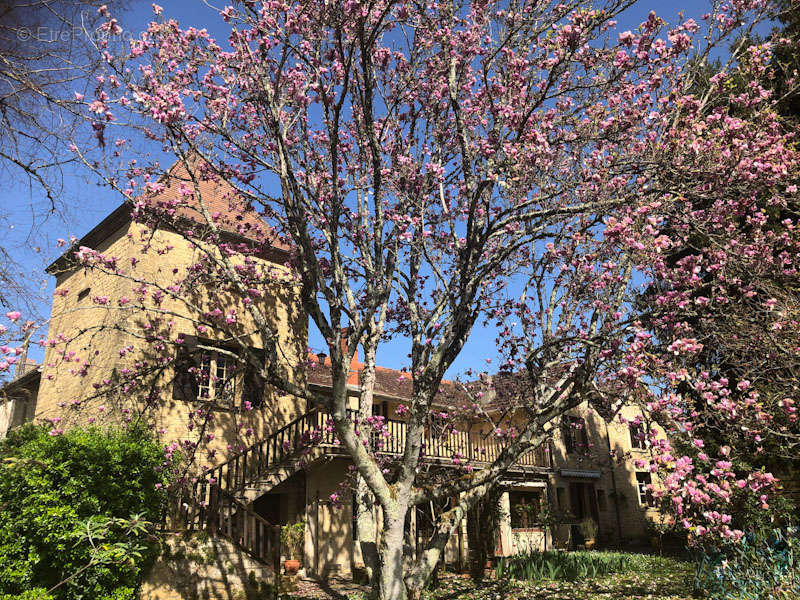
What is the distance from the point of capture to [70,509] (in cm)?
834

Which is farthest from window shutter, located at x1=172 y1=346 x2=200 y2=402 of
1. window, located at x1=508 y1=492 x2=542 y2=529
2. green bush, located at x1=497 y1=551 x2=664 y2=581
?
window, located at x1=508 y1=492 x2=542 y2=529

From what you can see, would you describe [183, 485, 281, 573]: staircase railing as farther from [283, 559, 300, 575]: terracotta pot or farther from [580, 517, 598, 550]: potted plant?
[580, 517, 598, 550]: potted plant

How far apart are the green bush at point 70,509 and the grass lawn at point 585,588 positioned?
605cm

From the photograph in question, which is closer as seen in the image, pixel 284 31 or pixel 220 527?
pixel 284 31

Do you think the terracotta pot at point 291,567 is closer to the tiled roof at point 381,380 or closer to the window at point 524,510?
the tiled roof at point 381,380

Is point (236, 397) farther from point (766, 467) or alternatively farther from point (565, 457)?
point (565, 457)

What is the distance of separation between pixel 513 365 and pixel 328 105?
7190 millimetres

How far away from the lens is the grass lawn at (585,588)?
1160cm

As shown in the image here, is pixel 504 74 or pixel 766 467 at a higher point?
pixel 504 74

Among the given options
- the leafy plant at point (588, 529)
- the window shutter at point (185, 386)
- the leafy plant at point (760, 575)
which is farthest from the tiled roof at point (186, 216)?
the leafy plant at point (588, 529)

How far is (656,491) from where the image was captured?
5840 mm

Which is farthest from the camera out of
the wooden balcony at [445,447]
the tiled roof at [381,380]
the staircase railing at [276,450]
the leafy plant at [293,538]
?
the tiled roof at [381,380]

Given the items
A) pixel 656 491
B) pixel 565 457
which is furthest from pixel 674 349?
pixel 565 457

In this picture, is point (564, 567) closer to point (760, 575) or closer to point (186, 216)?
point (760, 575)
